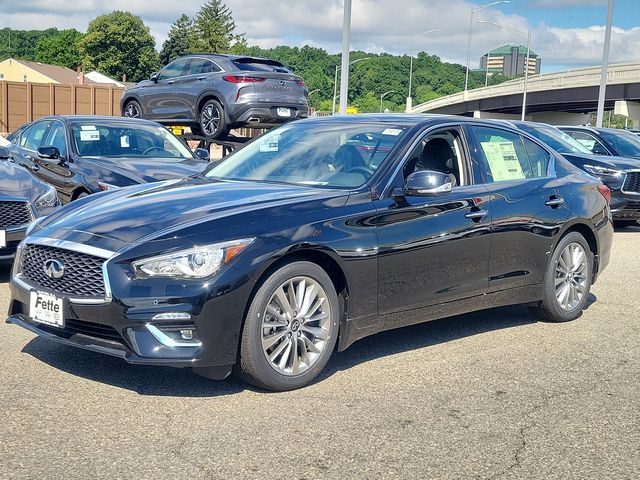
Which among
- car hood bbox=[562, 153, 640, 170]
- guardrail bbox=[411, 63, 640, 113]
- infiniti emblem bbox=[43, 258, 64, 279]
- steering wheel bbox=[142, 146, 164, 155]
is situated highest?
guardrail bbox=[411, 63, 640, 113]

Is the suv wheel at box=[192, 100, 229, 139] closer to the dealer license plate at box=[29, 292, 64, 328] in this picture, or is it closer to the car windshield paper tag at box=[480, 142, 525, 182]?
the car windshield paper tag at box=[480, 142, 525, 182]

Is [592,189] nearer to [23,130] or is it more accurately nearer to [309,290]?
[309,290]

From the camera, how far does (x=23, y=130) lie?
12.9 meters

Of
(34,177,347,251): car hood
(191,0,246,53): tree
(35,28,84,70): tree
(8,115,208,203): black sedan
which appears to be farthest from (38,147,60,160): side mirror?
(35,28,84,70): tree

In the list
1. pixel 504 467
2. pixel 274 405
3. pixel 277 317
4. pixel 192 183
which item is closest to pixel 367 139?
pixel 192 183

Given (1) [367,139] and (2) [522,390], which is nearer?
(2) [522,390]

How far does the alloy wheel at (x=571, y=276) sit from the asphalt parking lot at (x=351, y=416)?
722 mm

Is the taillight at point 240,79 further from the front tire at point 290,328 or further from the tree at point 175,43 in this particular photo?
the tree at point 175,43

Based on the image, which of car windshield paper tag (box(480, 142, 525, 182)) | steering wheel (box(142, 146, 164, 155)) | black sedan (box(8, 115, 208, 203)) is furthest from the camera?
steering wheel (box(142, 146, 164, 155))

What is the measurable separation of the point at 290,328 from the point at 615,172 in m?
10.6

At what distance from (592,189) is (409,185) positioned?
8.33 ft

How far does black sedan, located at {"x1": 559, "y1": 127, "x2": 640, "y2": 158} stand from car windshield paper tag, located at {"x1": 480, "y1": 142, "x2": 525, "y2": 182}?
929 centimetres

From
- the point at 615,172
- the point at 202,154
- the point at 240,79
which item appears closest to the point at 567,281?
the point at 202,154

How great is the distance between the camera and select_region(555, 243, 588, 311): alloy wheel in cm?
702
